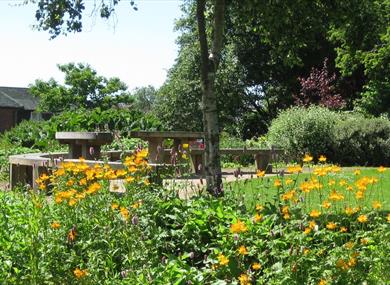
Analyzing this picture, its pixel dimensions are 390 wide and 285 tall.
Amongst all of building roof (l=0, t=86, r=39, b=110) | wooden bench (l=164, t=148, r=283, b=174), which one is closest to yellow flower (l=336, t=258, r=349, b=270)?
wooden bench (l=164, t=148, r=283, b=174)

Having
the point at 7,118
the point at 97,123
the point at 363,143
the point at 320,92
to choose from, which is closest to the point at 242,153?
the point at 97,123

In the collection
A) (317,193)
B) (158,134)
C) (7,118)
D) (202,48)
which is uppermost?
(7,118)

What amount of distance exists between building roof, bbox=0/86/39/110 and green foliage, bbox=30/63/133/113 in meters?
5.05

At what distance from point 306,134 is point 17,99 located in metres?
45.5

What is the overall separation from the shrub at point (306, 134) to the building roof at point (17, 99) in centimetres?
4161

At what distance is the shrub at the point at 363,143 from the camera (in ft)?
58.8

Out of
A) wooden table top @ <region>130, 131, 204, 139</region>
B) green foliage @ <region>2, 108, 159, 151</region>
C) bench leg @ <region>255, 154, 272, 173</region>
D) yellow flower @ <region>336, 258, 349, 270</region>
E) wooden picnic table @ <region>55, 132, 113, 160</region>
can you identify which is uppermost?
green foliage @ <region>2, 108, 159, 151</region>

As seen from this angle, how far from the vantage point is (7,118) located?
184 ft

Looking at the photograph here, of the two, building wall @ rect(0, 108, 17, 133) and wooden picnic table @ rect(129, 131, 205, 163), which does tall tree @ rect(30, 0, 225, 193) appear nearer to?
wooden picnic table @ rect(129, 131, 205, 163)

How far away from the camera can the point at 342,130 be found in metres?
18.2

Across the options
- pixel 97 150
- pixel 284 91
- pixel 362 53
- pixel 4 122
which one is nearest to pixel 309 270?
pixel 97 150

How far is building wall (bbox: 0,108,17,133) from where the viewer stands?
55188mm

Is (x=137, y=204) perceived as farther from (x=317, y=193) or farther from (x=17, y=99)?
(x=17, y=99)

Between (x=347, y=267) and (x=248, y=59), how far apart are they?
2810 centimetres
